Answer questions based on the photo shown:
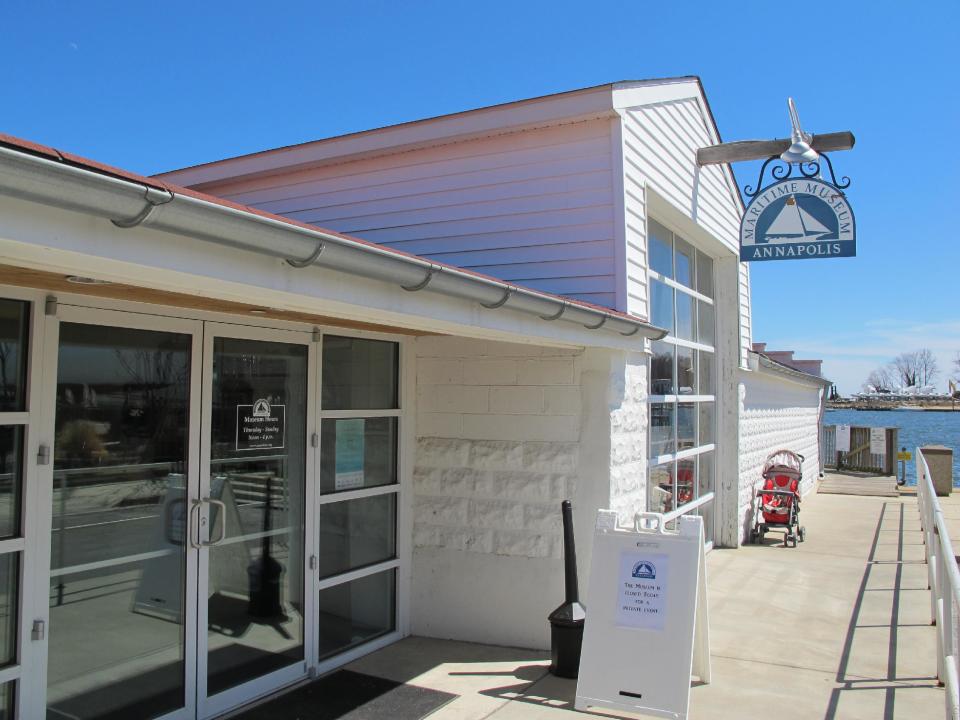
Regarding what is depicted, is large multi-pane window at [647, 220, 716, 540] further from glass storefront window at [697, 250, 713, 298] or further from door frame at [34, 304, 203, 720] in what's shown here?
door frame at [34, 304, 203, 720]

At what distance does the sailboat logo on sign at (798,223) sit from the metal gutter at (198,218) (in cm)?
504

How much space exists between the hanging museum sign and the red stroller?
366cm

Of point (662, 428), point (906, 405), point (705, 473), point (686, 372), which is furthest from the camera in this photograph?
point (906, 405)

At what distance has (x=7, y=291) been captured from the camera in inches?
135

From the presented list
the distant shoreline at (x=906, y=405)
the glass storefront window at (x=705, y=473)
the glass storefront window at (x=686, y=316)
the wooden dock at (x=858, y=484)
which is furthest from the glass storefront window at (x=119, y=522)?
the distant shoreline at (x=906, y=405)

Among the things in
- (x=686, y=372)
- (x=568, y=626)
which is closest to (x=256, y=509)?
(x=568, y=626)

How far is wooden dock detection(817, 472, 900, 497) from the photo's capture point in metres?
15.7

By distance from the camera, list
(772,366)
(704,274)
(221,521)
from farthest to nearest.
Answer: (772,366)
(704,274)
(221,521)

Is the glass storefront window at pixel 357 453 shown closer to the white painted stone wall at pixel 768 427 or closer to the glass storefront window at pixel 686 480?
the glass storefront window at pixel 686 480

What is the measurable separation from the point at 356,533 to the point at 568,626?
5.27 ft

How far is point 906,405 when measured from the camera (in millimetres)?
98125

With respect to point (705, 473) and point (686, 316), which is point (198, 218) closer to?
point (686, 316)

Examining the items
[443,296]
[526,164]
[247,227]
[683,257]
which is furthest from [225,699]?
[683,257]

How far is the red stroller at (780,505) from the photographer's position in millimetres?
10008
